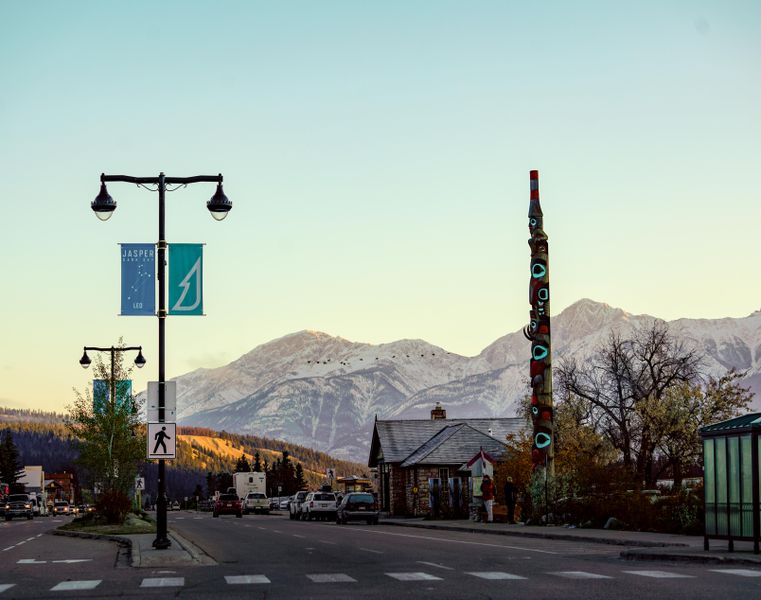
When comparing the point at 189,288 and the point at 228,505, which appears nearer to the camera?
the point at 189,288

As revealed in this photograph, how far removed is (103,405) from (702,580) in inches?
1591

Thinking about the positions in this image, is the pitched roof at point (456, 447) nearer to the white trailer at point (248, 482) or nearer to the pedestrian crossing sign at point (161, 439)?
the white trailer at point (248, 482)

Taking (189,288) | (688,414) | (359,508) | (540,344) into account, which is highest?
(189,288)

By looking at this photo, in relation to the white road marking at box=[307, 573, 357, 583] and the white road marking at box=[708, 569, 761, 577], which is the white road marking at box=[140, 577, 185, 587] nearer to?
the white road marking at box=[307, 573, 357, 583]

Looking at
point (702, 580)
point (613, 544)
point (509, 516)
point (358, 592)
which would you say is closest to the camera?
point (358, 592)

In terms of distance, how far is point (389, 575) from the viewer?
19.8m

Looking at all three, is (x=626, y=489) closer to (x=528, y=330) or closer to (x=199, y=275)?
(x=528, y=330)

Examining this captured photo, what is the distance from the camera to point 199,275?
89.0ft

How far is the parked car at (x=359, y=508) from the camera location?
55.8 meters

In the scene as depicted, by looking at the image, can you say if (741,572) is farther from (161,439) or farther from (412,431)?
(412,431)

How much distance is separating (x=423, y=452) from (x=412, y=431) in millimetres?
6484

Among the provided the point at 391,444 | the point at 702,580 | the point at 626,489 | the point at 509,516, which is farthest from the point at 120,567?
the point at 391,444

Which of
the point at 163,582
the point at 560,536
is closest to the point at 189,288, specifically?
the point at 163,582

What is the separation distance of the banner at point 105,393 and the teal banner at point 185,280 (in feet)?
92.8
